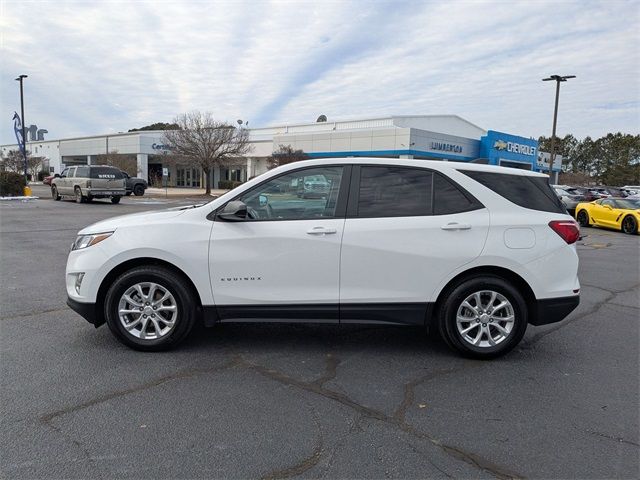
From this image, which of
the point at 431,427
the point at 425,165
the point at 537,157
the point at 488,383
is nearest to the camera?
the point at 431,427

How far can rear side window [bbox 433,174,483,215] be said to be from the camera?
436cm

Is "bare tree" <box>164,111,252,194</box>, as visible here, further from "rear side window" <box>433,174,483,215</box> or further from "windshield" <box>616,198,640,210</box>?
"rear side window" <box>433,174,483,215</box>

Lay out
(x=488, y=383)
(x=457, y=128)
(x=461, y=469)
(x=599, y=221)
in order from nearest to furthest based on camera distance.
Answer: (x=461, y=469) < (x=488, y=383) < (x=599, y=221) < (x=457, y=128)

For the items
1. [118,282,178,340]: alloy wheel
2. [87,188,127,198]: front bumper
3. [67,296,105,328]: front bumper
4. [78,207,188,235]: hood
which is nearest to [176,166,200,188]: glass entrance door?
[87,188,127,198]: front bumper

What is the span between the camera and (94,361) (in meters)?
4.18

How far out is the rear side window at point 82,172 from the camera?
24406 mm

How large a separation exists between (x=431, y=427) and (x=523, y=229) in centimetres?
209

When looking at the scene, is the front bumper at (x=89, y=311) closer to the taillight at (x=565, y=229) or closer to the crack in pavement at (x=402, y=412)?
the crack in pavement at (x=402, y=412)

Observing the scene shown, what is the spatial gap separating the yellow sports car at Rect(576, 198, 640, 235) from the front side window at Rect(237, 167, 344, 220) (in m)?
17.7

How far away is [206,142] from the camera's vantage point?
36.3 m

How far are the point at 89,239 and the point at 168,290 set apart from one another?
909 millimetres

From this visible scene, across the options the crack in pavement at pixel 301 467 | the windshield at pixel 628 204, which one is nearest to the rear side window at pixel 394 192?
the crack in pavement at pixel 301 467

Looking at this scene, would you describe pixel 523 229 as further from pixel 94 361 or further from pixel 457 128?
pixel 457 128

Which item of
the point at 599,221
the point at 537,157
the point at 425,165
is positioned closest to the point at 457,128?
the point at 537,157
